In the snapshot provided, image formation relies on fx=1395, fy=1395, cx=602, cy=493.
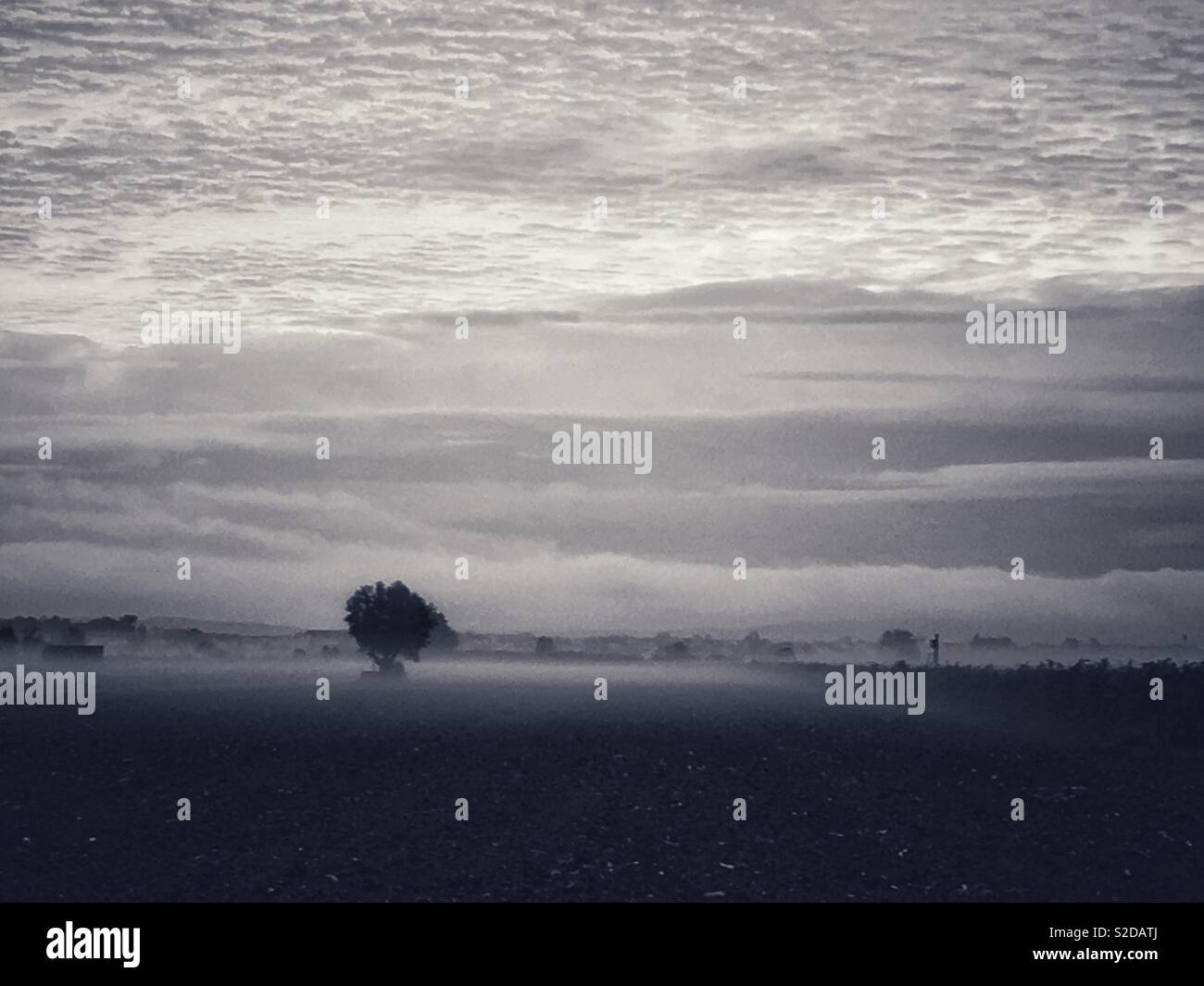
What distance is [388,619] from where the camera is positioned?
158 m

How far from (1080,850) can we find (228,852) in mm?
20207

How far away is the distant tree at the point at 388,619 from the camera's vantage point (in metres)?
158

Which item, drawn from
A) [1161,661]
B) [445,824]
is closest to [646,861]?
[445,824]

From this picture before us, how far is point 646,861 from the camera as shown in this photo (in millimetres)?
31594

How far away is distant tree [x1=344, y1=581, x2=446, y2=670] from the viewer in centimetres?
15762
